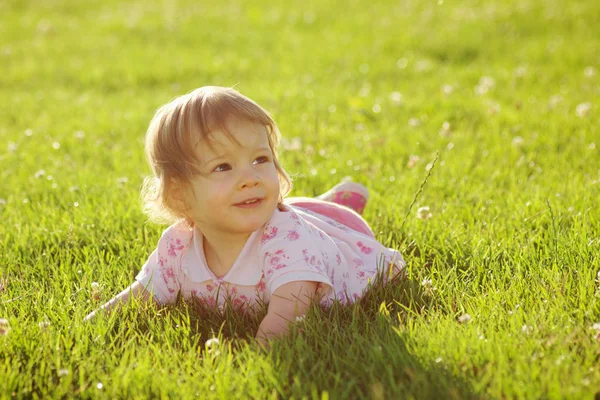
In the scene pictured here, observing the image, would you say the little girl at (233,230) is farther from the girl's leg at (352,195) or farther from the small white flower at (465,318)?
the girl's leg at (352,195)

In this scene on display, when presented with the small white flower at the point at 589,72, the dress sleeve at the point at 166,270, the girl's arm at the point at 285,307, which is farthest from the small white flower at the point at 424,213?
the small white flower at the point at 589,72

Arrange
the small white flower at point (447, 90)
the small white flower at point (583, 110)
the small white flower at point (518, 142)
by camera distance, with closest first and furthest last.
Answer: the small white flower at point (518, 142)
the small white flower at point (583, 110)
the small white flower at point (447, 90)

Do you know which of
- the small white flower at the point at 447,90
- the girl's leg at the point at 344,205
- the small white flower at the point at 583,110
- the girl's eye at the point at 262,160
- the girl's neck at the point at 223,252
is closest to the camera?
the girl's eye at the point at 262,160

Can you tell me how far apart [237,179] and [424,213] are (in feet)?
5.02

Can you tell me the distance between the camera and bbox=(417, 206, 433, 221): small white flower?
4.18m

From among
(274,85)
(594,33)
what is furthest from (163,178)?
(594,33)

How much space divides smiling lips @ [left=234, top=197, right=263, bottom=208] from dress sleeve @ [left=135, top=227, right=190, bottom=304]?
500mm

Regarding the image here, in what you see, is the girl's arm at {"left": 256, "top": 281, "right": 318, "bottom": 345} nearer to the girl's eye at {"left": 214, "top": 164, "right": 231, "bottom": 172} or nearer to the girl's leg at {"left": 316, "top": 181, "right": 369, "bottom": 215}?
the girl's eye at {"left": 214, "top": 164, "right": 231, "bottom": 172}

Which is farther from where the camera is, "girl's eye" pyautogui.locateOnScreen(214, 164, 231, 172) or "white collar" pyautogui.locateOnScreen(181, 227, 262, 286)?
"white collar" pyautogui.locateOnScreen(181, 227, 262, 286)

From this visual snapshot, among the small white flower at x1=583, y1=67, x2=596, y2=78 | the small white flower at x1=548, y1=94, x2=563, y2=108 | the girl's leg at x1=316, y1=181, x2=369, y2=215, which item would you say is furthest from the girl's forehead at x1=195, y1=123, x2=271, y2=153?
the small white flower at x1=583, y1=67, x2=596, y2=78

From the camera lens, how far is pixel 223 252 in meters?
3.45

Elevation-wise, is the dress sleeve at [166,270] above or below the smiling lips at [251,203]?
below

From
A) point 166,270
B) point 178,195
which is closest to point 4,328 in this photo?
point 166,270

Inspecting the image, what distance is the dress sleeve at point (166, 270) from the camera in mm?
3512
